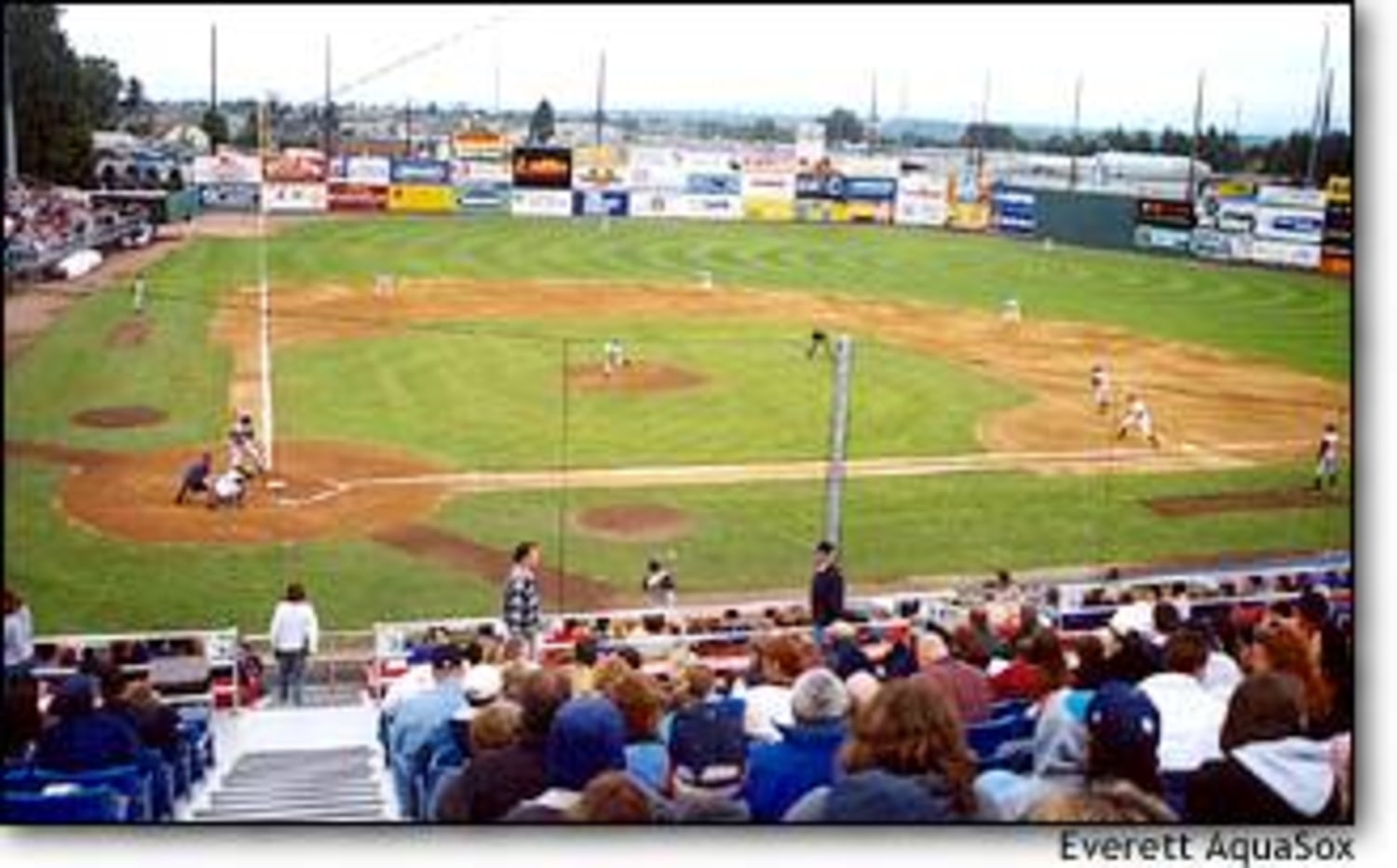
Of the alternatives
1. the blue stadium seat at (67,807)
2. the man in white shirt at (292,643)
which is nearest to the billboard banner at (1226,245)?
the man in white shirt at (292,643)

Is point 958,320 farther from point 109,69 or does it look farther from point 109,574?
point 109,69

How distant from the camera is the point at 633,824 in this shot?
4.39 meters

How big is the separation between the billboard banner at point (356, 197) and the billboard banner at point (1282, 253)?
714 inches

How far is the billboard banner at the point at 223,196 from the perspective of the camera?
18.2 m

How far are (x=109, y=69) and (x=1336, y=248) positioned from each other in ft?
21.0

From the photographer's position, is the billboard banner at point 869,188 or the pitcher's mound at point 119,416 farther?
the billboard banner at point 869,188

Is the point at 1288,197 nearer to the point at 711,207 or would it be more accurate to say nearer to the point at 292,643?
the point at 292,643

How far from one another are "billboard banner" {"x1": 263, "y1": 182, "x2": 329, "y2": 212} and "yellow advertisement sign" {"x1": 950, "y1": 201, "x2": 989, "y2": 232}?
14.6 m

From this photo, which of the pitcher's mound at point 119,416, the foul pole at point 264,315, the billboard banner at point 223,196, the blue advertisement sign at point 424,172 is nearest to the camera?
the foul pole at point 264,315

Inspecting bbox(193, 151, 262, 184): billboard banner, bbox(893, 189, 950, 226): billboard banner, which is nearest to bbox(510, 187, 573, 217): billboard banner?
bbox(893, 189, 950, 226): billboard banner

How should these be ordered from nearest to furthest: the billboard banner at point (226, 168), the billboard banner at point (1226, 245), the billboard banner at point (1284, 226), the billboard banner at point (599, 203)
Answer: the billboard banner at point (226, 168) → the billboard banner at point (1284, 226) → the billboard banner at point (1226, 245) → the billboard banner at point (599, 203)

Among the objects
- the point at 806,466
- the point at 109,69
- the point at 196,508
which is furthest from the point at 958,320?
the point at 109,69

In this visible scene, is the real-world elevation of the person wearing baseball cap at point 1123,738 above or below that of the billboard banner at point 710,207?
below

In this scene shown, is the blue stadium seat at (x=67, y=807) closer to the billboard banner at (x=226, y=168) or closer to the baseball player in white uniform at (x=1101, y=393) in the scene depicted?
the billboard banner at (x=226, y=168)
